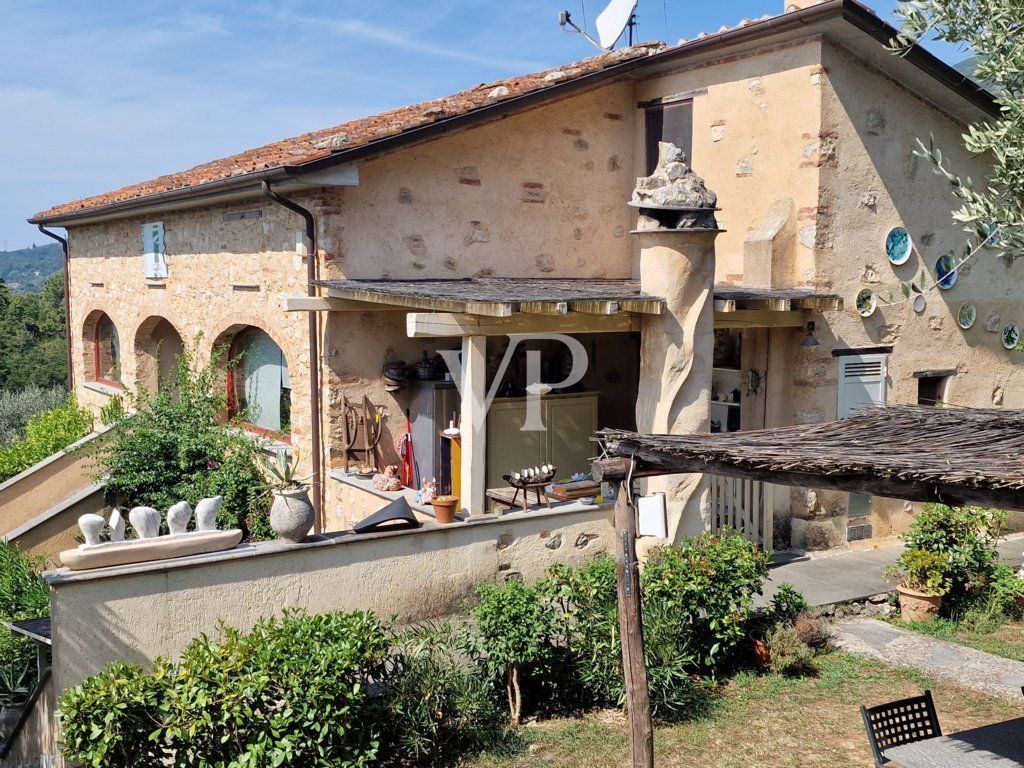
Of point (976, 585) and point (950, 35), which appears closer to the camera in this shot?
point (950, 35)

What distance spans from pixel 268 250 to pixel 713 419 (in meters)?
5.29

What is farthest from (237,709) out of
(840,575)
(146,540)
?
(840,575)

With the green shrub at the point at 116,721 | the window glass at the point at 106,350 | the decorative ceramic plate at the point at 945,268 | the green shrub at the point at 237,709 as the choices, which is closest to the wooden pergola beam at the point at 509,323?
the green shrub at the point at 237,709

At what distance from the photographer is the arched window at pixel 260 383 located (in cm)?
1077

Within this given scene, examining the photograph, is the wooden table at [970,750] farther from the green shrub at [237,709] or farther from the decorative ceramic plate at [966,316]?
the decorative ceramic plate at [966,316]

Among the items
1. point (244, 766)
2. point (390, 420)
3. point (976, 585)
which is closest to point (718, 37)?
point (390, 420)

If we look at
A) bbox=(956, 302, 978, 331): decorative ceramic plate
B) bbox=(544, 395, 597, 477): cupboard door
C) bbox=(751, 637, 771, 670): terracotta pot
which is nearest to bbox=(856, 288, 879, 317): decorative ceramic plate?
bbox=(956, 302, 978, 331): decorative ceramic plate

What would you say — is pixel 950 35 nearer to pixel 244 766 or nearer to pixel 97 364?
pixel 244 766

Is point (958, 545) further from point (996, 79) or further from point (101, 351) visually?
point (101, 351)

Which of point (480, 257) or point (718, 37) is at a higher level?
point (718, 37)

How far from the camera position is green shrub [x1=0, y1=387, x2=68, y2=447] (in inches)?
810

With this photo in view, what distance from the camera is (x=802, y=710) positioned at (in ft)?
20.8

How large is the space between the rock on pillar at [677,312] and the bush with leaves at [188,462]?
4204 millimetres

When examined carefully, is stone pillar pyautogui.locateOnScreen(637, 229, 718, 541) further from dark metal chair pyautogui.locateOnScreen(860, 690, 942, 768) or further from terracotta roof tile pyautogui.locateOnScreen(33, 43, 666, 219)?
dark metal chair pyautogui.locateOnScreen(860, 690, 942, 768)
